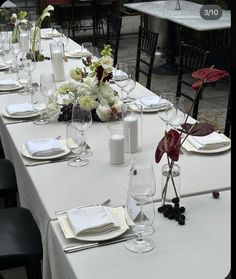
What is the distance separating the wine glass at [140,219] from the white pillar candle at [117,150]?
23.2 inches

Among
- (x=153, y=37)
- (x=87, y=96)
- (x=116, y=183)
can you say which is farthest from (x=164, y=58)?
(x=116, y=183)

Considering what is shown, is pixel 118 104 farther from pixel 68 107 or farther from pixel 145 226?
pixel 145 226

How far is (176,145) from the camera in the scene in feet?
4.97

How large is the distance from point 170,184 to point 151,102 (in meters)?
1.14

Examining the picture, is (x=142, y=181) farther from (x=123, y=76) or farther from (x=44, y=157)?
(x=123, y=76)

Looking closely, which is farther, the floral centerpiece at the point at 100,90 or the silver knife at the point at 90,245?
the floral centerpiece at the point at 100,90

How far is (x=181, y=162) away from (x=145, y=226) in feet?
2.22

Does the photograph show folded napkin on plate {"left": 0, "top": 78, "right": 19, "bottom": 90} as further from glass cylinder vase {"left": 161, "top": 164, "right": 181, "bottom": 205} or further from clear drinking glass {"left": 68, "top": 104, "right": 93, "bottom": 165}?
glass cylinder vase {"left": 161, "top": 164, "right": 181, "bottom": 205}

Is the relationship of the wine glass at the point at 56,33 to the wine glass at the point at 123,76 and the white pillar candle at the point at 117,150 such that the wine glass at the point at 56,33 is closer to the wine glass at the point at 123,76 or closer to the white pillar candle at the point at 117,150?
the wine glass at the point at 123,76

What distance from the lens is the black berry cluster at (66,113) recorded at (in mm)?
2519

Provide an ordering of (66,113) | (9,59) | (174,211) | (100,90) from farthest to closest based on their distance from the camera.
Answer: (9,59), (66,113), (100,90), (174,211)

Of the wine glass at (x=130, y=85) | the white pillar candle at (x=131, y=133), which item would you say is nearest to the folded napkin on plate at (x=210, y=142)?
the white pillar candle at (x=131, y=133)

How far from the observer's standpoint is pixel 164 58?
705cm

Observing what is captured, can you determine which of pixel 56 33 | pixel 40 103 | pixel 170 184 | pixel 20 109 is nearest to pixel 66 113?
pixel 40 103
